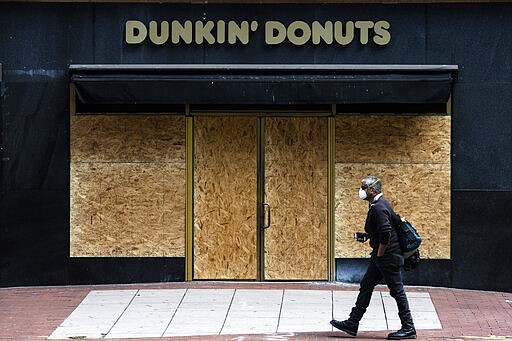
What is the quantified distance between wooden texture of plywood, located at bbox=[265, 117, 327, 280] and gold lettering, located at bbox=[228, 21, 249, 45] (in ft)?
3.94

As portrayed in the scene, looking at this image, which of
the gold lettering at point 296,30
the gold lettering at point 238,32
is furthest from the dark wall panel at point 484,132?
the gold lettering at point 238,32

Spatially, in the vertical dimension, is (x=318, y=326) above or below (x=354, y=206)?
below

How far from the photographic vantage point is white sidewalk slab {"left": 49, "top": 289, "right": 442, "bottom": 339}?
1250 cm

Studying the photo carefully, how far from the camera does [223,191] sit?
51.0ft

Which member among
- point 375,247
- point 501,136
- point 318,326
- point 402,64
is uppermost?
point 402,64

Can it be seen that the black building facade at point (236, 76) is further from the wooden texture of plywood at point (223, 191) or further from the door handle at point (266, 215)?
the door handle at point (266, 215)

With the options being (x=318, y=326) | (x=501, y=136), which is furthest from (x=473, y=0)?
(x=318, y=326)

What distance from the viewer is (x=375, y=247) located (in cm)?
1185

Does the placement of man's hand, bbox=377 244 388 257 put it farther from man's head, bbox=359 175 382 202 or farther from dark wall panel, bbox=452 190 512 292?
dark wall panel, bbox=452 190 512 292

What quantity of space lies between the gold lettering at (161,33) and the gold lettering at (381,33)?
115 inches

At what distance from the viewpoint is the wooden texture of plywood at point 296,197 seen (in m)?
15.5

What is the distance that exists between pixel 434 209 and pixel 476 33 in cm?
253

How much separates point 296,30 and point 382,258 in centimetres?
472

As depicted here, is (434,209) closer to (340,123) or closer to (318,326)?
(340,123)
